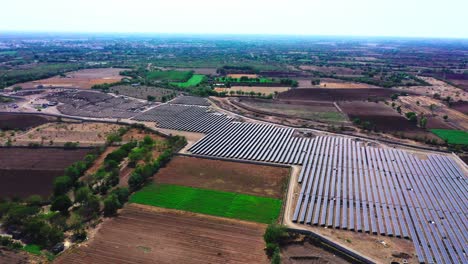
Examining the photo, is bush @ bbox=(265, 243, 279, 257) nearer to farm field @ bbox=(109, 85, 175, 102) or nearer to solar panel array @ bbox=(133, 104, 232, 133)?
solar panel array @ bbox=(133, 104, 232, 133)

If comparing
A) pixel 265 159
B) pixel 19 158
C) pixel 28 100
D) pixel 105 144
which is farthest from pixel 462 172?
pixel 28 100

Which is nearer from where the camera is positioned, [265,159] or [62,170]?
[62,170]

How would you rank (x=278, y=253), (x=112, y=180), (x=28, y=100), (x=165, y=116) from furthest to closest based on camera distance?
(x=28, y=100)
(x=165, y=116)
(x=112, y=180)
(x=278, y=253)

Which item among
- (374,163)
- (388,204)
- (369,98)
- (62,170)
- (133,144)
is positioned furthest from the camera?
(369,98)

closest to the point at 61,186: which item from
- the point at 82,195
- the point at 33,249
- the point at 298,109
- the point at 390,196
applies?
the point at 82,195

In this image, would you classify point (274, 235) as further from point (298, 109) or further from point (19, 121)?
point (19, 121)

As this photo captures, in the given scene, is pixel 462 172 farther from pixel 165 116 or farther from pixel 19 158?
pixel 19 158
